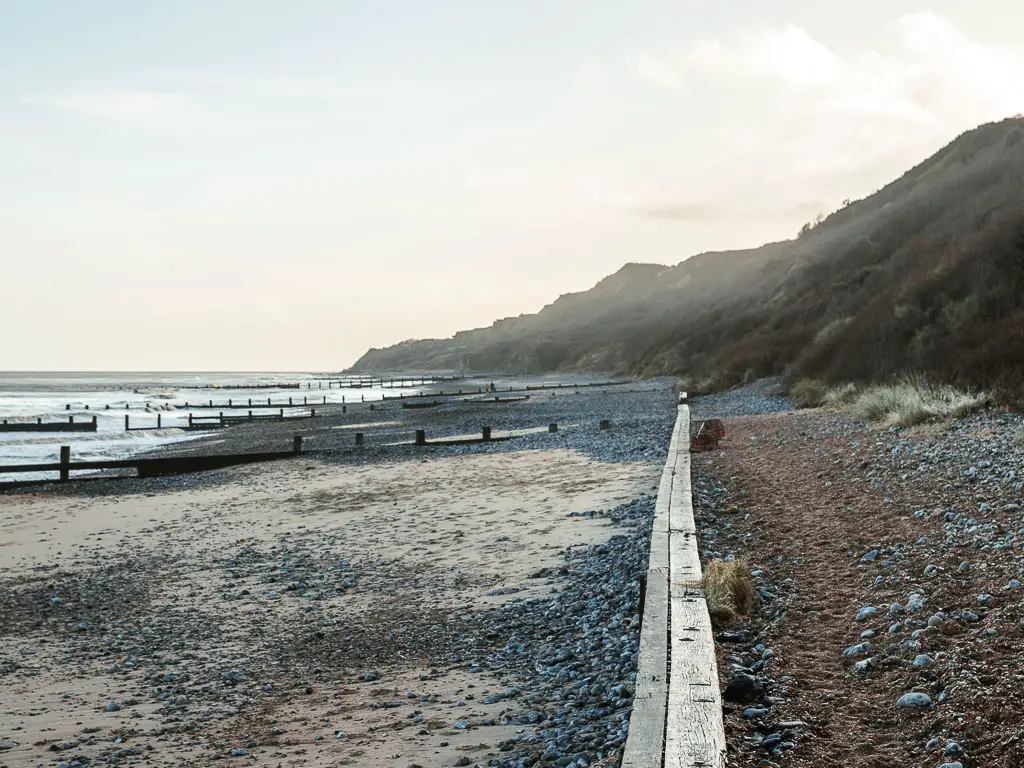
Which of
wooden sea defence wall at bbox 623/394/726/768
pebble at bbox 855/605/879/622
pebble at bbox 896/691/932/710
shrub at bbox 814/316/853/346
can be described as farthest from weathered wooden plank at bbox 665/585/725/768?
shrub at bbox 814/316/853/346

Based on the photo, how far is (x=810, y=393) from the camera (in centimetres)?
2141

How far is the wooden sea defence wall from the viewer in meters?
2.84

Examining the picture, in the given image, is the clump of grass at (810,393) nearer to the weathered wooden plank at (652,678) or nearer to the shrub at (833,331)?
the shrub at (833,331)

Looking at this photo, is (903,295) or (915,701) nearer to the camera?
(915,701)

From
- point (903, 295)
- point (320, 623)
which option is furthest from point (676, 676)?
point (903, 295)

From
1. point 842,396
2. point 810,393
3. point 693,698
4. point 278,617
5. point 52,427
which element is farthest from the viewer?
point 52,427

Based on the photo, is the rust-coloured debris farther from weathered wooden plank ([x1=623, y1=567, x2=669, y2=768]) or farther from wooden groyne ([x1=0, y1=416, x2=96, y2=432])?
wooden groyne ([x1=0, y1=416, x2=96, y2=432])

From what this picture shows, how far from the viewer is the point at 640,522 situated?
31.0 feet

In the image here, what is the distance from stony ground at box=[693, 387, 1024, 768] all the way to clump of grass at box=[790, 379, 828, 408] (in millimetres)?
9798

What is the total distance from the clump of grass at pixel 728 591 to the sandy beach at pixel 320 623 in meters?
0.69

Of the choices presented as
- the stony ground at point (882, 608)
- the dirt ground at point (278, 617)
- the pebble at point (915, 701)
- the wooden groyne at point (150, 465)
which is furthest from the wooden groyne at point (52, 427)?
the pebble at point (915, 701)

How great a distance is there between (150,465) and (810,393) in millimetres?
17401

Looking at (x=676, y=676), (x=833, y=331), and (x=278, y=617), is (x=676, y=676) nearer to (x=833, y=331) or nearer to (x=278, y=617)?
(x=278, y=617)

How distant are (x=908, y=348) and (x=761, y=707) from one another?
17.6m
